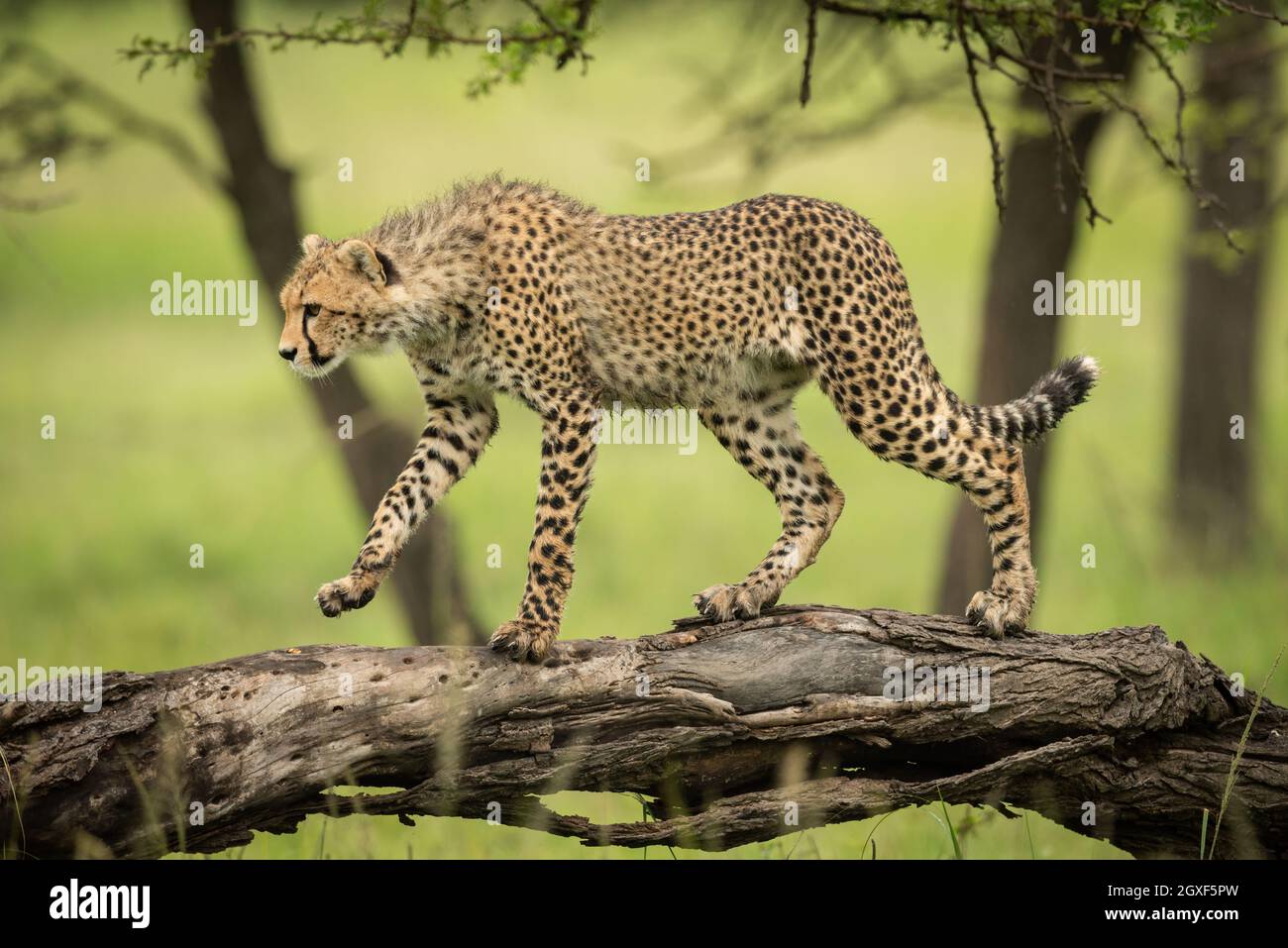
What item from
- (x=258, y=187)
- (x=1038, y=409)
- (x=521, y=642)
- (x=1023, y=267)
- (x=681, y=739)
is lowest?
(x=681, y=739)

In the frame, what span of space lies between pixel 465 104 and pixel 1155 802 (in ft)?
89.7

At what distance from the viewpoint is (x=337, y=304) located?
6.45m

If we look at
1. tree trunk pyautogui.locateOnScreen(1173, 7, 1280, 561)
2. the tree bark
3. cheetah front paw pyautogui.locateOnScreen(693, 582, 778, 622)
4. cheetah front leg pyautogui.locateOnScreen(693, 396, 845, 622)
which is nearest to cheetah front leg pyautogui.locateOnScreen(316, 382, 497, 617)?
cheetah front leg pyautogui.locateOnScreen(693, 396, 845, 622)

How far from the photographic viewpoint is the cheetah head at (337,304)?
639 cm

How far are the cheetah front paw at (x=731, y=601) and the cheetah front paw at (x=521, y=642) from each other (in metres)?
0.86

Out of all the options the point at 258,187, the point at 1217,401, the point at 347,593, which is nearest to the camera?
the point at 347,593

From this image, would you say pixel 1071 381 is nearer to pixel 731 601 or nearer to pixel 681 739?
pixel 731 601

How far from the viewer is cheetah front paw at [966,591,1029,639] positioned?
6.43 meters

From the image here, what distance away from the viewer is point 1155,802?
621cm

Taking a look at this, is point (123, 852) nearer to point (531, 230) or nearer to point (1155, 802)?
point (531, 230)

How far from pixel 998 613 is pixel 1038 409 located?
3.21 feet

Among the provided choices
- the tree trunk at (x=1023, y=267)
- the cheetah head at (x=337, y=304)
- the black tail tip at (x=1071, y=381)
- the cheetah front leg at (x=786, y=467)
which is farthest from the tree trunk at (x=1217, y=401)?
the cheetah head at (x=337, y=304)

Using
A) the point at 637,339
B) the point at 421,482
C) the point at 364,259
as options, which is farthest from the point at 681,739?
the point at 364,259

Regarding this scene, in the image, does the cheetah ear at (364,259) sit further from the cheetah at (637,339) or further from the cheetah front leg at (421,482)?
the cheetah front leg at (421,482)
